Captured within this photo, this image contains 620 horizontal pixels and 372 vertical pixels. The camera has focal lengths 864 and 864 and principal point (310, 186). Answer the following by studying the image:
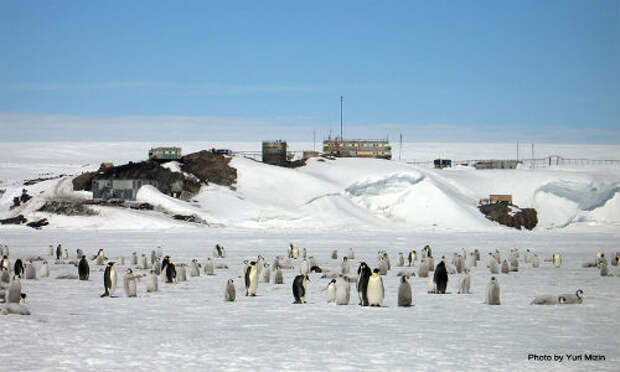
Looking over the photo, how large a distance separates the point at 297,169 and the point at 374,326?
172 ft

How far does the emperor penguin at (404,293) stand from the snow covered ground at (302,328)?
0.33 metres

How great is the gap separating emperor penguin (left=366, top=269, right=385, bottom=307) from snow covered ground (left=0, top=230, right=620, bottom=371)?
37 cm

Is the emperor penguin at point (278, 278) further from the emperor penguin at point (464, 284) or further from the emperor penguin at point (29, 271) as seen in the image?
the emperor penguin at point (29, 271)

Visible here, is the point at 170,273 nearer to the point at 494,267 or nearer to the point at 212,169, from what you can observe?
the point at 494,267

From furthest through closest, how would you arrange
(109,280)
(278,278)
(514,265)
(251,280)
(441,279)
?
(514,265)
(278,278)
(441,279)
(251,280)
(109,280)

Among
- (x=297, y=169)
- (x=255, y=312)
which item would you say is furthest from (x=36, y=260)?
(x=297, y=169)

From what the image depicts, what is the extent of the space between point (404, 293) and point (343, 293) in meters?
1.31

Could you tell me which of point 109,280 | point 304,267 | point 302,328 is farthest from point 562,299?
point 109,280

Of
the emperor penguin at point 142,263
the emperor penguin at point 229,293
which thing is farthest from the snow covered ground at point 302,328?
the emperor penguin at point 142,263

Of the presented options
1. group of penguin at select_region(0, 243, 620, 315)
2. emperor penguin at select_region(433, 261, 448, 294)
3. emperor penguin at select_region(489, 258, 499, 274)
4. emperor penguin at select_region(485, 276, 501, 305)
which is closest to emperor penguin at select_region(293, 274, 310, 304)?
group of penguin at select_region(0, 243, 620, 315)

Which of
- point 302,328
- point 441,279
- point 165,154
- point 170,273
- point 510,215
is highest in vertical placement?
point 165,154

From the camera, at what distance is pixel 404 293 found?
1828 cm

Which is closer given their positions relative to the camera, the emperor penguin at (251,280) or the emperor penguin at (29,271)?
the emperor penguin at (251,280)

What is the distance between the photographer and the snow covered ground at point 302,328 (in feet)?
39.9
